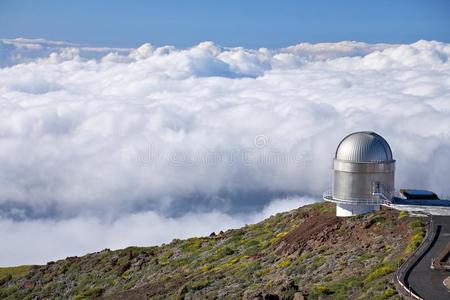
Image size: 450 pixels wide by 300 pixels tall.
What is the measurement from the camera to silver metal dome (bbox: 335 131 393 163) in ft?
154

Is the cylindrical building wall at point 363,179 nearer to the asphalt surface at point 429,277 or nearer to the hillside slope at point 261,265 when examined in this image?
the hillside slope at point 261,265

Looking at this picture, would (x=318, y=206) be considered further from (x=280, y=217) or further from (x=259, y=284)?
(x=259, y=284)

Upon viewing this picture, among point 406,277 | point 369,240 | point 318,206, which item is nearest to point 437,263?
point 406,277

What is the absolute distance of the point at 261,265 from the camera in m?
45.5

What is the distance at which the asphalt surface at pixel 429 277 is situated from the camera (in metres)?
28.2

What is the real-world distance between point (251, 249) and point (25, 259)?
15584 cm

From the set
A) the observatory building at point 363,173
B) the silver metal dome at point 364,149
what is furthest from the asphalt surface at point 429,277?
the silver metal dome at point 364,149

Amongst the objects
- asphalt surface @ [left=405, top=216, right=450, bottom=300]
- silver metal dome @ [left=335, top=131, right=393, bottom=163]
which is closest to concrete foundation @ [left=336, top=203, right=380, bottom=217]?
silver metal dome @ [left=335, top=131, right=393, bottom=163]

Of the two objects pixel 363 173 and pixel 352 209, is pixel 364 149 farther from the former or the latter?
pixel 352 209

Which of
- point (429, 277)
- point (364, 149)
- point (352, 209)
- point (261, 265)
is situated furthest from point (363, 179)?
point (429, 277)

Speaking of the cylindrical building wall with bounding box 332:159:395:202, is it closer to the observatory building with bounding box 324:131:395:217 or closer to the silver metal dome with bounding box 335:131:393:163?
the observatory building with bounding box 324:131:395:217

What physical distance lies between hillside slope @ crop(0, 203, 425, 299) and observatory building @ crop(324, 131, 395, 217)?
55.2 inches

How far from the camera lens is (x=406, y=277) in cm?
3069

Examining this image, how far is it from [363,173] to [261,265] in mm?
9768
